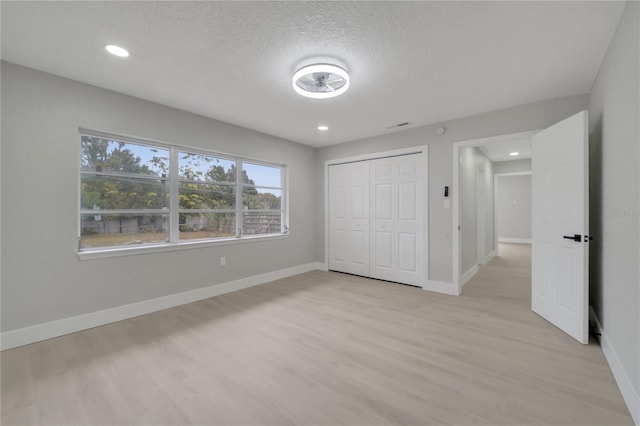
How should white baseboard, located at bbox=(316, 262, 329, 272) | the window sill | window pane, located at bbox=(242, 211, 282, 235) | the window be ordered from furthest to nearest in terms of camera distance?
1. white baseboard, located at bbox=(316, 262, 329, 272)
2. window pane, located at bbox=(242, 211, 282, 235)
3. the window
4. the window sill

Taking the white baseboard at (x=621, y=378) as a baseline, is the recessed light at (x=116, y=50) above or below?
above

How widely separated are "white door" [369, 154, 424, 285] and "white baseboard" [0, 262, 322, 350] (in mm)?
2229

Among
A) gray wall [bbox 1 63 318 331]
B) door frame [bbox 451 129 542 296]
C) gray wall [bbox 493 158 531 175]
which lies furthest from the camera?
gray wall [bbox 493 158 531 175]

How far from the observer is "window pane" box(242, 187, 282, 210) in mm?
4441

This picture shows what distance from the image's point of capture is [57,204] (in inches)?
103

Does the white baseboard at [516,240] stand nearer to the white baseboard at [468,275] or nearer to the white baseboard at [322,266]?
the white baseboard at [468,275]

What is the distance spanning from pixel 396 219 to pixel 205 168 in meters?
3.17

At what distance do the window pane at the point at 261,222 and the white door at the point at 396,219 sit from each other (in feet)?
5.79

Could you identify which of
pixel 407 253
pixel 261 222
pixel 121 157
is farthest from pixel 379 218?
pixel 121 157

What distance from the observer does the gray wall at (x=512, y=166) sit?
7.32 m

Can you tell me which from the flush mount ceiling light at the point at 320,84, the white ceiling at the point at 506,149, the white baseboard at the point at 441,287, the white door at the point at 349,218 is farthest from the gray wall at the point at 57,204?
the white ceiling at the point at 506,149

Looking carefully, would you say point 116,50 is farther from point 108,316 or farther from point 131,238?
point 108,316

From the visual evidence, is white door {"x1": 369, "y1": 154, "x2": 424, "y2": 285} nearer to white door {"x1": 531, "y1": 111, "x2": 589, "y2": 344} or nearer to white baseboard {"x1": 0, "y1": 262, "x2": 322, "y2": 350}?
white door {"x1": 531, "y1": 111, "x2": 589, "y2": 344}

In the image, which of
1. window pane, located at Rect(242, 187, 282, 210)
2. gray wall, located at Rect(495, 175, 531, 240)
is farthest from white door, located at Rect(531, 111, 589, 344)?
gray wall, located at Rect(495, 175, 531, 240)
